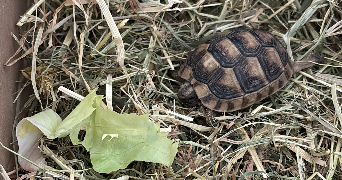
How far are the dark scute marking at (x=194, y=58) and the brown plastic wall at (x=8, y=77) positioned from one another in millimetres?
1534

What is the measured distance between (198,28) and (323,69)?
4.56ft

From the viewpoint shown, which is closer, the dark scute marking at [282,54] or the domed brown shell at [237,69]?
the domed brown shell at [237,69]

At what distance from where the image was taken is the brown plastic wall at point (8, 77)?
6.49ft

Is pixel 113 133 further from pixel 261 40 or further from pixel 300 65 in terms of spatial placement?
pixel 300 65

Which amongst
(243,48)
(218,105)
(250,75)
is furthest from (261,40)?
(218,105)

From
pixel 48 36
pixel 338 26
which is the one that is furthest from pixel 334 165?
pixel 48 36

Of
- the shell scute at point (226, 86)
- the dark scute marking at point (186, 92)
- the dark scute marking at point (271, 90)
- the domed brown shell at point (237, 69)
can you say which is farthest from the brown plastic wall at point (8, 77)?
the dark scute marking at point (271, 90)

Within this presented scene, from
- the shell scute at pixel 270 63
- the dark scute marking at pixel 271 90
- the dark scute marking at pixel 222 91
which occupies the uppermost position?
the shell scute at pixel 270 63

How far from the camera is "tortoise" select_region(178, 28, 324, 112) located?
104 inches

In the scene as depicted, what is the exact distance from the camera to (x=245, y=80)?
2.66 meters

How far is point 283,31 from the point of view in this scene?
3088 millimetres

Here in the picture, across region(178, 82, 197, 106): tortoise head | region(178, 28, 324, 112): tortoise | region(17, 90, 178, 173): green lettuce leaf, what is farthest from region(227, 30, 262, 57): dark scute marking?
region(17, 90, 178, 173): green lettuce leaf

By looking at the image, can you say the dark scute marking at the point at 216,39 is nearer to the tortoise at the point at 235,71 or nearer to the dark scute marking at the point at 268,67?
the tortoise at the point at 235,71

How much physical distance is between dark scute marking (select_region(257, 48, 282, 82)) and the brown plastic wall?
2.17 m
